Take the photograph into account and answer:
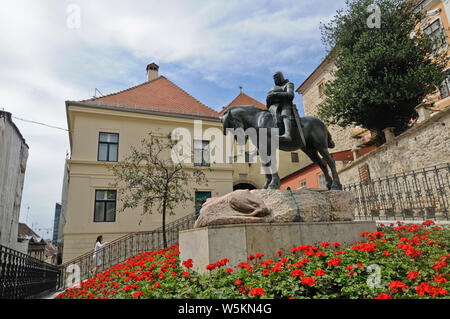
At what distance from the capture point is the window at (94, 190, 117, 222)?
15812 mm

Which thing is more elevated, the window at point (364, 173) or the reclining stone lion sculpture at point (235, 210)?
the window at point (364, 173)

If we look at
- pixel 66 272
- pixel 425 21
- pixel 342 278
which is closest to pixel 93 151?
pixel 66 272

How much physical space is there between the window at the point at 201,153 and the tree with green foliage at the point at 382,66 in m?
8.07

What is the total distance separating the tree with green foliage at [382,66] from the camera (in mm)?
13969

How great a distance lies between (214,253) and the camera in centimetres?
404

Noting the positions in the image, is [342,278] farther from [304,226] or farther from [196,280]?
[196,280]

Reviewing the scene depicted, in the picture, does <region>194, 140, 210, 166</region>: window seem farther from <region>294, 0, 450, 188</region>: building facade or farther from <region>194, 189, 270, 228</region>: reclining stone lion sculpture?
<region>194, 189, 270, 228</region>: reclining stone lion sculpture

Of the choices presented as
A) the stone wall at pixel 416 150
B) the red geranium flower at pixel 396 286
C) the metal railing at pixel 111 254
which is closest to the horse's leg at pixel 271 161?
the red geranium flower at pixel 396 286

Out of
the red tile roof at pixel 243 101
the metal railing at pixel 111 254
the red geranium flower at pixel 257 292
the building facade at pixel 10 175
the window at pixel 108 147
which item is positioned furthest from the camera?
the red tile roof at pixel 243 101

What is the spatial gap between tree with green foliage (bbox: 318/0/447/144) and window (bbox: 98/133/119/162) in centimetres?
1298

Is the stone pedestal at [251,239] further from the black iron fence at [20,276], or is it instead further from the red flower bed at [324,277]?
the black iron fence at [20,276]

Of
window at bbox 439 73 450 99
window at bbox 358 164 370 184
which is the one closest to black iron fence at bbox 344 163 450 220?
window at bbox 358 164 370 184

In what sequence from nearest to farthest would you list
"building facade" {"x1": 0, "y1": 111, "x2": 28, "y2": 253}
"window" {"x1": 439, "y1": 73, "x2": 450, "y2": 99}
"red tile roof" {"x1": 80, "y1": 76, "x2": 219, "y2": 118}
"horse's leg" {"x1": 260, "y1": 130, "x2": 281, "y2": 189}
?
"horse's leg" {"x1": 260, "y1": 130, "x2": 281, "y2": 189}, "building facade" {"x1": 0, "y1": 111, "x2": 28, "y2": 253}, "window" {"x1": 439, "y1": 73, "x2": 450, "y2": 99}, "red tile roof" {"x1": 80, "y1": 76, "x2": 219, "y2": 118}

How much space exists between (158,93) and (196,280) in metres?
18.9
